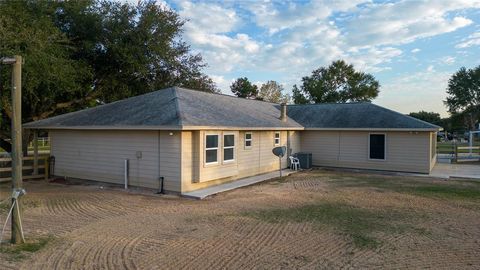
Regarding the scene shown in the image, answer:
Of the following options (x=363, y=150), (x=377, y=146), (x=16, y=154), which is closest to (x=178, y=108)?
(x=16, y=154)

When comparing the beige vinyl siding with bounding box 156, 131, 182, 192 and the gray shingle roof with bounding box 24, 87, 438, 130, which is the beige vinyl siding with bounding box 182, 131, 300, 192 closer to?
the beige vinyl siding with bounding box 156, 131, 182, 192

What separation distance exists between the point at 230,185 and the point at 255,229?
5.80 m

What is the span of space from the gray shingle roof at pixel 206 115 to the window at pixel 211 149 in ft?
1.66

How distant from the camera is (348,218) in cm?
874

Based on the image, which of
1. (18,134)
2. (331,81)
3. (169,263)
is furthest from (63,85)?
(331,81)

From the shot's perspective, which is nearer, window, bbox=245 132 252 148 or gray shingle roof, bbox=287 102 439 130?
window, bbox=245 132 252 148

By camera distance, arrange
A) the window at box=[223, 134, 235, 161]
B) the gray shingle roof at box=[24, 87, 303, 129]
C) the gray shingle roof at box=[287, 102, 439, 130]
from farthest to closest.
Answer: the gray shingle roof at box=[287, 102, 439, 130] → the window at box=[223, 134, 235, 161] → the gray shingle roof at box=[24, 87, 303, 129]

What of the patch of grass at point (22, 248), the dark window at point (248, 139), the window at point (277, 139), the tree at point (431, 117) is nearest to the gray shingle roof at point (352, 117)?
the window at point (277, 139)

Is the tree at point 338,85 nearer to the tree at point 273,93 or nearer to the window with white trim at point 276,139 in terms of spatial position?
the tree at point 273,93

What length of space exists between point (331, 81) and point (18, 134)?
152ft

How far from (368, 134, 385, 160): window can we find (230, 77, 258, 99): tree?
119 ft

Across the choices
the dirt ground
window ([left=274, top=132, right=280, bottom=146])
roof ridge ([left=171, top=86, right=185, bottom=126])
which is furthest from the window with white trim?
roof ridge ([left=171, top=86, right=185, bottom=126])

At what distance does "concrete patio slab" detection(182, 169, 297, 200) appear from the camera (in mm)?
11542

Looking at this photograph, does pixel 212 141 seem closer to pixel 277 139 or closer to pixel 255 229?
pixel 255 229
